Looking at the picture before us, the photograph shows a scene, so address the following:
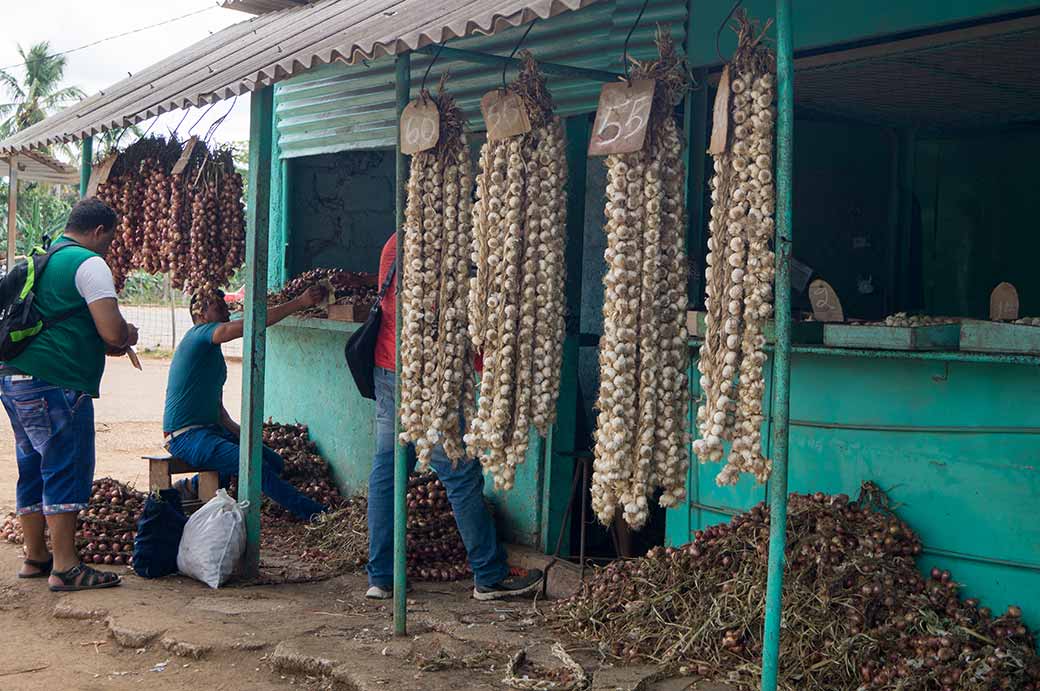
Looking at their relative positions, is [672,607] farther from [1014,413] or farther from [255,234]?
[255,234]

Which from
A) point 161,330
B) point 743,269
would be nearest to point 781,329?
point 743,269

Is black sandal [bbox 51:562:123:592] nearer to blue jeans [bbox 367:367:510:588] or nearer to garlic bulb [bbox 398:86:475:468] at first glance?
blue jeans [bbox 367:367:510:588]

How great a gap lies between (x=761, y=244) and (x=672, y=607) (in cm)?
194

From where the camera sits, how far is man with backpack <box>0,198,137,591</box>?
19.1 ft

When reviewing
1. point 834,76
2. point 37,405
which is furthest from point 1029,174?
point 37,405

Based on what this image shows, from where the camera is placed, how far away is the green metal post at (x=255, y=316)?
6020mm

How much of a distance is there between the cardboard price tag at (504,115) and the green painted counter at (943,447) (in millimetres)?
1595

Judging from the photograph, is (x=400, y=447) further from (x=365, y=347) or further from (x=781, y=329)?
(x=781, y=329)

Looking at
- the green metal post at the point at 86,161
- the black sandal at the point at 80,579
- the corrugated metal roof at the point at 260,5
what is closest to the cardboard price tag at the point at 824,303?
the black sandal at the point at 80,579

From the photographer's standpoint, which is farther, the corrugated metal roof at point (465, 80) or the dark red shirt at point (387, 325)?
the corrugated metal roof at point (465, 80)

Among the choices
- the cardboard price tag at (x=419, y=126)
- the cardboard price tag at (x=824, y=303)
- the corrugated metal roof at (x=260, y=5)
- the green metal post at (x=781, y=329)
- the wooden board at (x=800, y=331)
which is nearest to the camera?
the green metal post at (x=781, y=329)

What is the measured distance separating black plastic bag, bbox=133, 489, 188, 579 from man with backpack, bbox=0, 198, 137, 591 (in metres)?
0.22

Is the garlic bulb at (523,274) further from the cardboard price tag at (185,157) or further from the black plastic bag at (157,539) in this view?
the cardboard price tag at (185,157)

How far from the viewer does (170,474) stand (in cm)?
688
